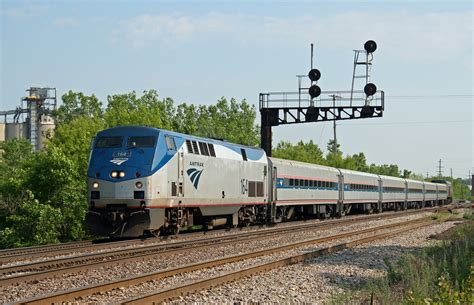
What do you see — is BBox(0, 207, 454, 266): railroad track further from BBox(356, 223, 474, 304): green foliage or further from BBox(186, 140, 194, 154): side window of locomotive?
BBox(356, 223, 474, 304): green foliage

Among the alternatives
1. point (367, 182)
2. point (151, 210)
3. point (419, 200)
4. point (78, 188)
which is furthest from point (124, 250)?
point (419, 200)

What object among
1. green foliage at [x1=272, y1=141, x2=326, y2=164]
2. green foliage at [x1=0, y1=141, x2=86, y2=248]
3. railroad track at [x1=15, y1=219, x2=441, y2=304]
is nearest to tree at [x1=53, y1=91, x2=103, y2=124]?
green foliage at [x1=272, y1=141, x2=326, y2=164]

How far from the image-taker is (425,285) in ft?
36.2

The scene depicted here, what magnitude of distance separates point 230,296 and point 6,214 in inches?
1090

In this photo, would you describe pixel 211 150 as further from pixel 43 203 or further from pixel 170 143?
pixel 43 203

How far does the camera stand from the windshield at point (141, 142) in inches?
840

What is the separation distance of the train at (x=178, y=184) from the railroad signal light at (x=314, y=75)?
473 cm

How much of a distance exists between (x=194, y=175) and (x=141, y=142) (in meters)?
2.86

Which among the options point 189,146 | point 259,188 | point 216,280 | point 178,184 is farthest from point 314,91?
point 216,280

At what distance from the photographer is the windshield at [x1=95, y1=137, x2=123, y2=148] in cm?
2166

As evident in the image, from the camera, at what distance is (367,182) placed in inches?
2004

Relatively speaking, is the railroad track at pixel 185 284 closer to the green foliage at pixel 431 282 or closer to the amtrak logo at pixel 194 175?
the green foliage at pixel 431 282

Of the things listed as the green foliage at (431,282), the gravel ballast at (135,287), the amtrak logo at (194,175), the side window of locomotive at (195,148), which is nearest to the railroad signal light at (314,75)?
the side window of locomotive at (195,148)

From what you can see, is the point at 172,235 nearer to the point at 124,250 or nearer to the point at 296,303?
the point at 124,250
